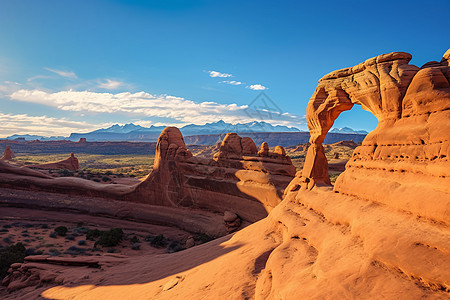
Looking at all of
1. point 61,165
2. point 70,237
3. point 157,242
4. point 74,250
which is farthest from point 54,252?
point 61,165

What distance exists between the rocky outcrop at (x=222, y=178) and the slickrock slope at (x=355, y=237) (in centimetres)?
572

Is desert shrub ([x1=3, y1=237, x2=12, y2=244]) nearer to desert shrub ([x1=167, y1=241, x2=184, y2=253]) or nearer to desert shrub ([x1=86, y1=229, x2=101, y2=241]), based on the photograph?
desert shrub ([x1=86, y1=229, x2=101, y2=241])

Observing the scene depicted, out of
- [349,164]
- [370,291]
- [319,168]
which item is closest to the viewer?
[370,291]

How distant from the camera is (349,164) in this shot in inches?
374

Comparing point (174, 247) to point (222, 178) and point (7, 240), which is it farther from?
point (7, 240)

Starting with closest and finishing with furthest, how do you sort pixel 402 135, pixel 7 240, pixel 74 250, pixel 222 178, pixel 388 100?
pixel 402 135 → pixel 388 100 → pixel 74 250 → pixel 7 240 → pixel 222 178

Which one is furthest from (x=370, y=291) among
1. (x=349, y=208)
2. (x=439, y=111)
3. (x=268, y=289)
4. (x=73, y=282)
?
(x=73, y=282)

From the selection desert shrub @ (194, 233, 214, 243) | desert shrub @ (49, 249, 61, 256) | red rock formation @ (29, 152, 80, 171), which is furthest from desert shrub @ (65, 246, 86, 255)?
red rock formation @ (29, 152, 80, 171)

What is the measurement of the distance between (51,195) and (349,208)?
1019 inches

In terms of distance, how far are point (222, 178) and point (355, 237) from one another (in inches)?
578

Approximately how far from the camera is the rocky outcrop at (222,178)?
57.6 ft

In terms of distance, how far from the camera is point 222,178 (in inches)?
798

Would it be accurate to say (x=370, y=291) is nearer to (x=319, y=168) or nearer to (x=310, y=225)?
(x=310, y=225)

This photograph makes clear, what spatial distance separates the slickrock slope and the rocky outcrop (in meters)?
5.72
